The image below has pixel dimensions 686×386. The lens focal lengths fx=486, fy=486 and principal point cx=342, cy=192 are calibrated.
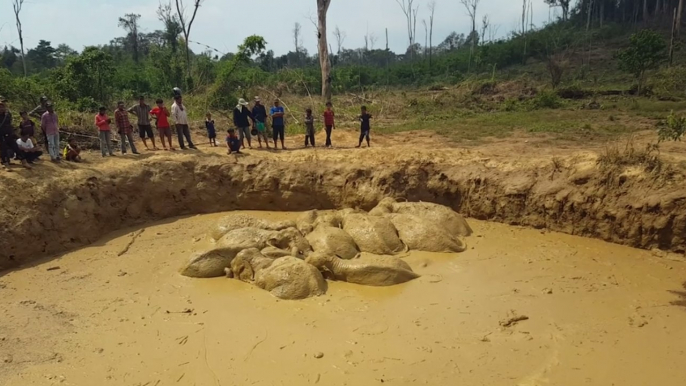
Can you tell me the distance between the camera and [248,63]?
21.2 m

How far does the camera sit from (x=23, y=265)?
8.42 meters

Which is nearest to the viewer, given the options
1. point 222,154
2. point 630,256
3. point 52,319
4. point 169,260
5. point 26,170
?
point 52,319

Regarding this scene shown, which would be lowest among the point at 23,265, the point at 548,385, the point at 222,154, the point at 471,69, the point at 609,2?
the point at 548,385

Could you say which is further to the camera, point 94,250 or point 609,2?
point 609,2

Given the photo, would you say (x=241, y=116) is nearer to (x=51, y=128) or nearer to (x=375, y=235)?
(x=51, y=128)

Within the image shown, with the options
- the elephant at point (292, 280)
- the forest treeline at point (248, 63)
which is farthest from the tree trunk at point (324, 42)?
the elephant at point (292, 280)

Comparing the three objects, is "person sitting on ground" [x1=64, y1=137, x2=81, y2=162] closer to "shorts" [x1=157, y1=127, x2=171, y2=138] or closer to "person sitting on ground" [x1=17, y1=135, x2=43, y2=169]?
"person sitting on ground" [x1=17, y1=135, x2=43, y2=169]

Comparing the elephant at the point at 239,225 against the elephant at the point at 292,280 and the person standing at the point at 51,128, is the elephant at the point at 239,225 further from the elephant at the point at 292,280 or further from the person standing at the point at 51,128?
the person standing at the point at 51,128

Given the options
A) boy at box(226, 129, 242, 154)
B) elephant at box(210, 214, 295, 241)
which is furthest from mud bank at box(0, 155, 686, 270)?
elephant at box(210, 214, 295, 241)

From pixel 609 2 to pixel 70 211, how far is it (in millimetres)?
45787

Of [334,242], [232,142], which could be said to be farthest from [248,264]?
[232,142]

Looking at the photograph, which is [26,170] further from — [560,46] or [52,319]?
[560,46]

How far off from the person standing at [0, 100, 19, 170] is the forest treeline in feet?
18.4

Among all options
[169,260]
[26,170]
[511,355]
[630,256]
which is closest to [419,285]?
[511,355]
